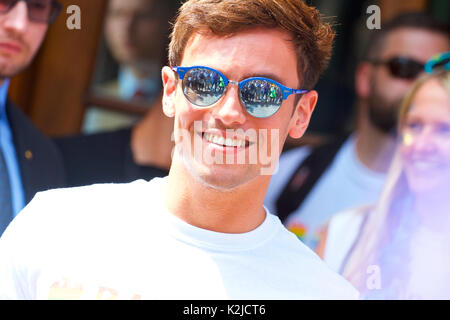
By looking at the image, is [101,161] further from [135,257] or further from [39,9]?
[135,257]

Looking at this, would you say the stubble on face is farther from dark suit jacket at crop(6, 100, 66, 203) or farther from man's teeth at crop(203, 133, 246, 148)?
man's teeth at crop(203, 133, 246, 148)

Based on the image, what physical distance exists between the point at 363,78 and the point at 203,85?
2.06 metres

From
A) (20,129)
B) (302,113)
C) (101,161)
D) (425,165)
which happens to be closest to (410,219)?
(425,165)

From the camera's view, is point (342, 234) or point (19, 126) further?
point (342, 234)

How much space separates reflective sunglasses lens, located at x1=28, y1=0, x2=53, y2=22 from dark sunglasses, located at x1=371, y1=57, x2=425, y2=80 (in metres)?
1.73

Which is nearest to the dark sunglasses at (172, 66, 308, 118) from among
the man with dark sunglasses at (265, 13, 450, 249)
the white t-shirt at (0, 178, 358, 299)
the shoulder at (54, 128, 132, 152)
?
the white t-shirt at (0, 178, 358, 299)

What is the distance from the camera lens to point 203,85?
1486 mm

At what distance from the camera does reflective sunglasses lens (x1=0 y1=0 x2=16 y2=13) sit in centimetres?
185

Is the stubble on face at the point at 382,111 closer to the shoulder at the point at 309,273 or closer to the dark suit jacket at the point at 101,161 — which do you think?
the dark suit jacket at the point at 101,161

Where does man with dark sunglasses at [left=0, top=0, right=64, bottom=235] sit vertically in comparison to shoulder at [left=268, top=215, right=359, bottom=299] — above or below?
above

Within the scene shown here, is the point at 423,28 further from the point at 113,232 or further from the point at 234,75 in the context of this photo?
the point at 113,232

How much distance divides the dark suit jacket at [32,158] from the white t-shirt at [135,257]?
47 cm

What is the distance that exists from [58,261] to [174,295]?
11.1 inches
